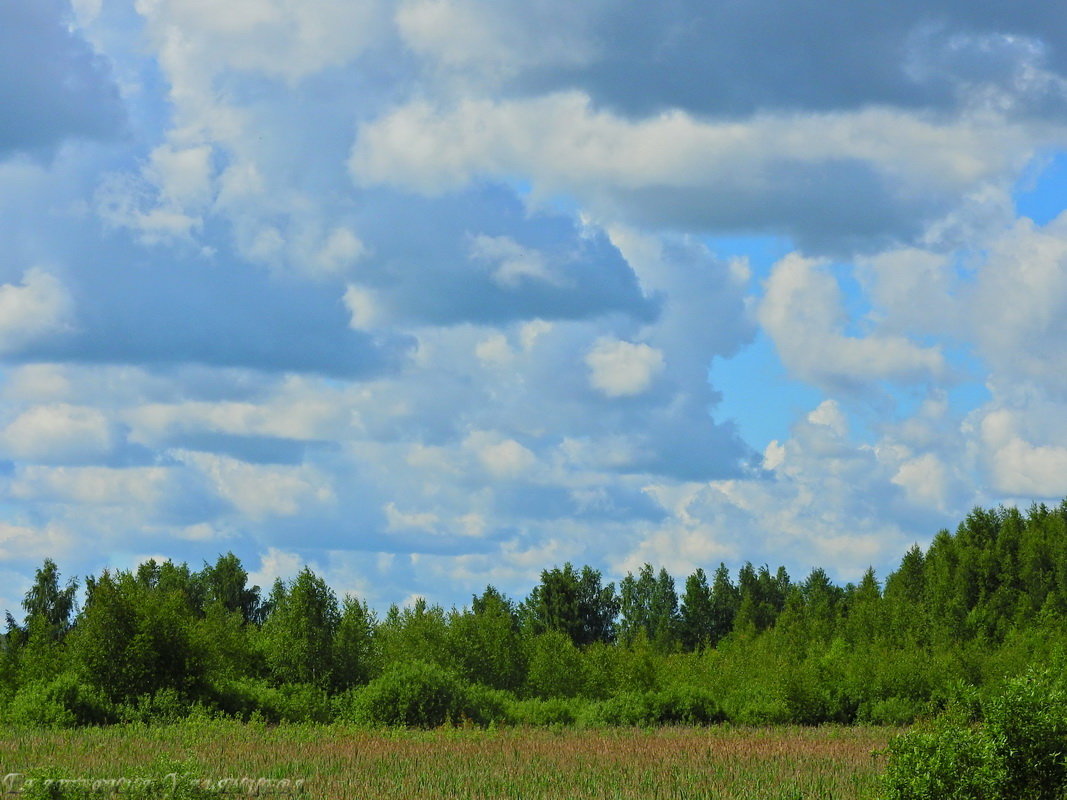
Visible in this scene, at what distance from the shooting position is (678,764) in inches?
1089

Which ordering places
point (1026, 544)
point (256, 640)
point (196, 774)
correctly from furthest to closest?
point (1026, 544) < point (256, 640) < point (196, 774)

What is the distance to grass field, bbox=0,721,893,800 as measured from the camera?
23.1 metres

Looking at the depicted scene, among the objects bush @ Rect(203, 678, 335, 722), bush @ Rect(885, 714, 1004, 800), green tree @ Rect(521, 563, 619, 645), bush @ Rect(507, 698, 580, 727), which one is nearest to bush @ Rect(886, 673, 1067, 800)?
bush @ Rect(885, 714, 1004, 800)

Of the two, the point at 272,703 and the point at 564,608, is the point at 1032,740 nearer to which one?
the point at 272,703

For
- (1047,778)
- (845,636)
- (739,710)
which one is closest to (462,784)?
(1047,778)

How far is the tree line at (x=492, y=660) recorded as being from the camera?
141ft

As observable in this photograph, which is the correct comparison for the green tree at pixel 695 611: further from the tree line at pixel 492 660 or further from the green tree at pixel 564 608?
the tree line at pixel 492 660

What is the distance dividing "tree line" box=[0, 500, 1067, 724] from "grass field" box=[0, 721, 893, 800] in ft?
17.0

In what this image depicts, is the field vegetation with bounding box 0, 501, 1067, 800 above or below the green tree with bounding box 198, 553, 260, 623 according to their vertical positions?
below

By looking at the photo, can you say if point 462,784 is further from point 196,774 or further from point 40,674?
point 40,674

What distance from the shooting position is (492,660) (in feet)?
194

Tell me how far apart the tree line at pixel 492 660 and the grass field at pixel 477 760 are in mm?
5182

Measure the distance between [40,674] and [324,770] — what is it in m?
28.0

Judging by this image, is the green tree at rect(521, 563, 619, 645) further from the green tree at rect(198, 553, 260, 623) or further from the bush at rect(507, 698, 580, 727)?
the bush at rect(507, 698, 580, 727)
